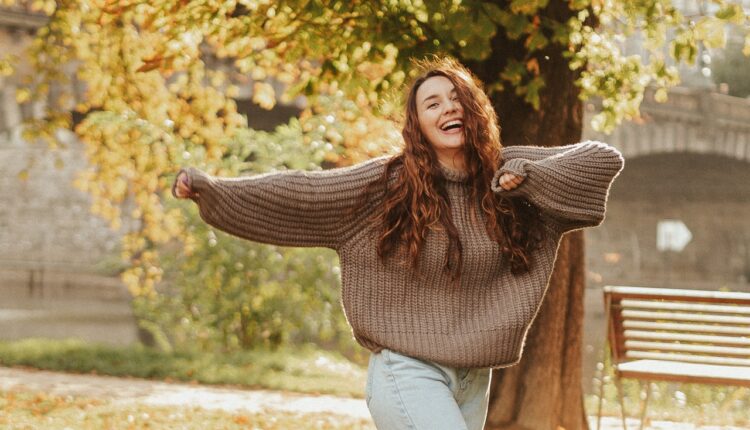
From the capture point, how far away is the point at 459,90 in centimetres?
320

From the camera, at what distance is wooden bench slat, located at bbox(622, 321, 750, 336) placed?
20.1 ft

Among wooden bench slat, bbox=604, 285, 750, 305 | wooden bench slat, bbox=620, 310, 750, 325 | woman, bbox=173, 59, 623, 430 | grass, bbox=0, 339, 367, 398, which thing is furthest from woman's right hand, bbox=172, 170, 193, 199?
grass, bbox=0, 339, 367, 398

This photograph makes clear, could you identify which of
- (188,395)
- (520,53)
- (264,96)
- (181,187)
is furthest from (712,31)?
(188,395)

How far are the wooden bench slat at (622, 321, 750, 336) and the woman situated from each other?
3138 millimetres

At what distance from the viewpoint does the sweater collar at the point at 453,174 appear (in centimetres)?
319

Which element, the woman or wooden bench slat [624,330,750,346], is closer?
the woman

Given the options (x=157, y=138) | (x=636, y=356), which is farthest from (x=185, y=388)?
(x=636, y=356)

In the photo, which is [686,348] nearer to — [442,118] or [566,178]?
[566,178]

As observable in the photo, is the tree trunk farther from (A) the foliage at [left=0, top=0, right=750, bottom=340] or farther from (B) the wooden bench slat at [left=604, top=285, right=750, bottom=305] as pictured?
(B) the wooden bench slat at [left=604, top=285, right=750, bottom=305]

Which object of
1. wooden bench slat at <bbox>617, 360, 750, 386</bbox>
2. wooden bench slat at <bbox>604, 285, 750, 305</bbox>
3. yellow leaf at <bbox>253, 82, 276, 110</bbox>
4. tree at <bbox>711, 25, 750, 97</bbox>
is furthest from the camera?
tree at <bbox>711, 25, 750, 97</bbox>

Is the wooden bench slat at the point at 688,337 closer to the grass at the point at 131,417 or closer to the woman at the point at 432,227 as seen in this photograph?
the grass at the point at 131,417

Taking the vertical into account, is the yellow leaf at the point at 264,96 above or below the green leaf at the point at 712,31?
below

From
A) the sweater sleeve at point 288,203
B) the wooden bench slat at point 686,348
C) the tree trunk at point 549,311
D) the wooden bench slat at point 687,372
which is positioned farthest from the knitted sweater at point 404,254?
the wooden bench slat at point 686,348

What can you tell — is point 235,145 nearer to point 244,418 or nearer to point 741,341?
point 244,418
